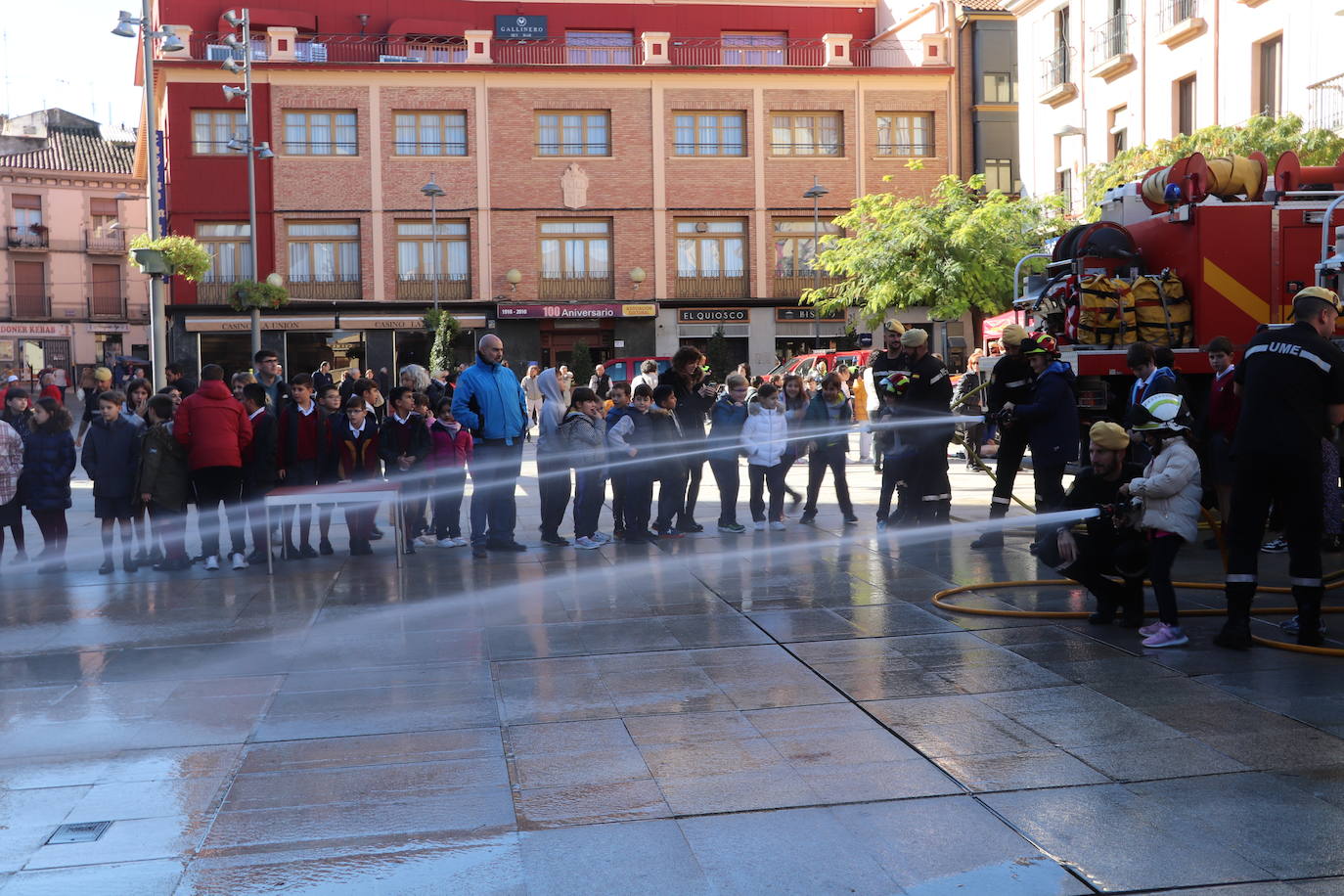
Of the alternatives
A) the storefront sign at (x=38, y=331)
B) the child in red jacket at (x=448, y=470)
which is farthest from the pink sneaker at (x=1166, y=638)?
the storefront sign at (x=38, y=331)

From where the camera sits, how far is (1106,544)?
7.39 meters

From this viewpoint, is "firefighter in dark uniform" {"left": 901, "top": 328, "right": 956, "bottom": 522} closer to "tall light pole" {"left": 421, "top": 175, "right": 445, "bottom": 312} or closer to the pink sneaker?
the pink sneaker

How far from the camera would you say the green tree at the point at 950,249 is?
31.5 m

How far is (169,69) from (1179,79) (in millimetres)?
29112

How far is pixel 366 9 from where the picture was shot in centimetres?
4412

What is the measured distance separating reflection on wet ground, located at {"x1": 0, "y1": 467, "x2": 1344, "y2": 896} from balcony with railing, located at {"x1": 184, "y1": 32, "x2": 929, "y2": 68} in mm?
36411

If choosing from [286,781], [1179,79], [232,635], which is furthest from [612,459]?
[1179,79]

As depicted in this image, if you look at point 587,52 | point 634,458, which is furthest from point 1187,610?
point 587,52

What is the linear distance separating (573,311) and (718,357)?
5193mm

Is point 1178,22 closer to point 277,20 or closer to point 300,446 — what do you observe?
point 300,446

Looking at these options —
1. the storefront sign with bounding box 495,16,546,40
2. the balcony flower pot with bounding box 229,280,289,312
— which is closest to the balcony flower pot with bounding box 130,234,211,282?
the balcony flower pot with bounding box 229,280,289,312

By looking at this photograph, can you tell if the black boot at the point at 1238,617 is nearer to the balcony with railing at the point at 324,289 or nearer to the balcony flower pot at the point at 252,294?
the balcony flower pot at the point at 252,294

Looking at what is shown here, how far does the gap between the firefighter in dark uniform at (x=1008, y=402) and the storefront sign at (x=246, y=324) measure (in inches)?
1330

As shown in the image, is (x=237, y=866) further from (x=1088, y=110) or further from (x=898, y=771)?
(x=1088, y=110)
